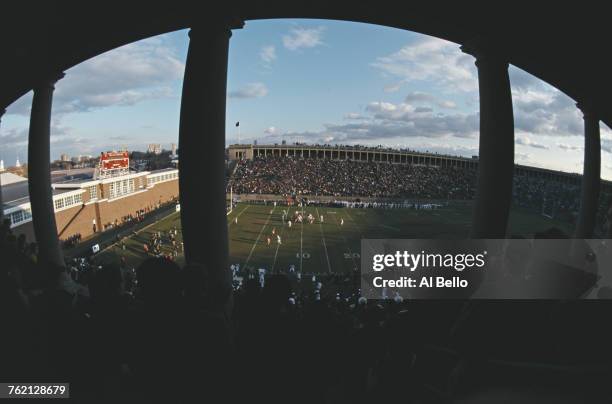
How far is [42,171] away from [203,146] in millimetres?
6488

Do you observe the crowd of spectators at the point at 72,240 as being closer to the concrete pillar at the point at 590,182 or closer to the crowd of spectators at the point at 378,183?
the crowd of spectators at the point at 378,183

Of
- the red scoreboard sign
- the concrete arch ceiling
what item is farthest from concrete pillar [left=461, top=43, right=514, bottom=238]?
the red scoreboard sign

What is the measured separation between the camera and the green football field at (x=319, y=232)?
84.3 ft

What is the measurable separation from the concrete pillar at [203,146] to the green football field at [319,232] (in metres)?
18.9

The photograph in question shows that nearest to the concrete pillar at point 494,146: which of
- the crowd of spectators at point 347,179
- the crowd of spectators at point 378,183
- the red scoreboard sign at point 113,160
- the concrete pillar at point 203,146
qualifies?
the concrete pillar at point 203,146

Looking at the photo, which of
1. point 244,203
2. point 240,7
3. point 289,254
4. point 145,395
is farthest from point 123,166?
point 145,395

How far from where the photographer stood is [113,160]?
39.3 m

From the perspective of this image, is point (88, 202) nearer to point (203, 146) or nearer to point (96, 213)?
point (96, 213)

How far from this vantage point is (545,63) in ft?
24.3

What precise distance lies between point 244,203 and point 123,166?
1962 centimetres

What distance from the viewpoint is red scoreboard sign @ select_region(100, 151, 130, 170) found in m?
38.2

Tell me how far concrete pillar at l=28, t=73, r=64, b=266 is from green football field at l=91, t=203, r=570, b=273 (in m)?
15.7

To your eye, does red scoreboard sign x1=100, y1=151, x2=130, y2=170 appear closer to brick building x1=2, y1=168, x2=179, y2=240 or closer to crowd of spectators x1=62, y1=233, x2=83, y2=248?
brick building x1=2, y1=168, x2=179, y2=240

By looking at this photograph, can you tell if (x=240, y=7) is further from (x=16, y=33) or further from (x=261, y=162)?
(x=261, y=162)
